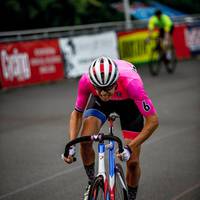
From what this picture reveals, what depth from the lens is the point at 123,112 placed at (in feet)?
19.9

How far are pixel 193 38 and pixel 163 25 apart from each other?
7.77 m

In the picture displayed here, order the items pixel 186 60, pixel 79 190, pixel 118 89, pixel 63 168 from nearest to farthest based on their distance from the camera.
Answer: pixel 118 89 → pixel 79 190 → pixel 63 168 → pixel 186 60

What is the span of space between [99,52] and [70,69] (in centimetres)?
160

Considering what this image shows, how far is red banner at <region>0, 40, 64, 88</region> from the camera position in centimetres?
1803

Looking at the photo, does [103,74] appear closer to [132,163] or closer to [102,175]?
[102,175]

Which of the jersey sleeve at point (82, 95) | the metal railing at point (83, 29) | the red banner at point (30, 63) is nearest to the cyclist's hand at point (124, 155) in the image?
the jersey sleeve at point (82, 95)

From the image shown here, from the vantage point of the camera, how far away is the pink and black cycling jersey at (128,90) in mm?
5465

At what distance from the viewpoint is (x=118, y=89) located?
19.0ft

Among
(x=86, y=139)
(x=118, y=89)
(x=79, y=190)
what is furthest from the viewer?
(x=79, y=190)

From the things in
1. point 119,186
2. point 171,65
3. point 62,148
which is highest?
point 119,186

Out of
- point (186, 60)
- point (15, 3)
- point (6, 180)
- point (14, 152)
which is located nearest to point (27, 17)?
point (15, 3)

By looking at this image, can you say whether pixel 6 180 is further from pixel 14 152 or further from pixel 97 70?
pixel 97 70

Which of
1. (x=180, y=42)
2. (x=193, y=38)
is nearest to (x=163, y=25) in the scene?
(x=180, y=42)

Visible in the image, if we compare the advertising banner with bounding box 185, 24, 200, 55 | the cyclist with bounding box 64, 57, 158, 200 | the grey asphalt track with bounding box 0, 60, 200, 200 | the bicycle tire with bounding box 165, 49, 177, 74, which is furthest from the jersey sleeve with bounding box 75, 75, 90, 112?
the advertising banner with bounding box 185, 24, 200, 55
